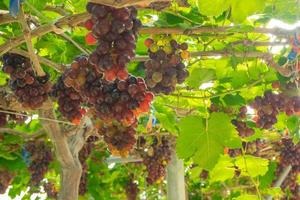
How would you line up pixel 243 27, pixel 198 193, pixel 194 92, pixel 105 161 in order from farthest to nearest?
pixel 198 193 → pixel 105 161 → pixel 194 92 → pixel 243 27

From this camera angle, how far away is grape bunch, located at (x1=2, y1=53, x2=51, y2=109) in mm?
2225

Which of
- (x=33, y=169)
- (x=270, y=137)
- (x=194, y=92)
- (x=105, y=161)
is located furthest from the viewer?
(x=105, y=161)

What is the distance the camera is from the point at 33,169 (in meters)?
4.34

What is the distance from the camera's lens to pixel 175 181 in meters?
4.65

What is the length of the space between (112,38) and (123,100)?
300 millimetres

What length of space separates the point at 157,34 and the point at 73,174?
5.02 feet

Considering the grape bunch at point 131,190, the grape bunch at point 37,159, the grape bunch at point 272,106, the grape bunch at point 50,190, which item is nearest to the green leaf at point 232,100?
the grape bunch at point 272,106

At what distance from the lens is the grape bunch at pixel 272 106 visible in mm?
2609

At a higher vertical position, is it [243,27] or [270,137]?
[270,137]

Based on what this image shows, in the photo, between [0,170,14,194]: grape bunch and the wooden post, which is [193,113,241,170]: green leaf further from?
[0,170,14,194]: grape bunch

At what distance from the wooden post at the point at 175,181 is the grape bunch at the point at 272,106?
1.87 metres

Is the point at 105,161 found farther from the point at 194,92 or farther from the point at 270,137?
the point at 194,92

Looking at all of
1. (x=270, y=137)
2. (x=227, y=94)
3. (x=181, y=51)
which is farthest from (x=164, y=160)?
(x=181, y=51)

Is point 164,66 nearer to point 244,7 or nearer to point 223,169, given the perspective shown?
point 244,7
